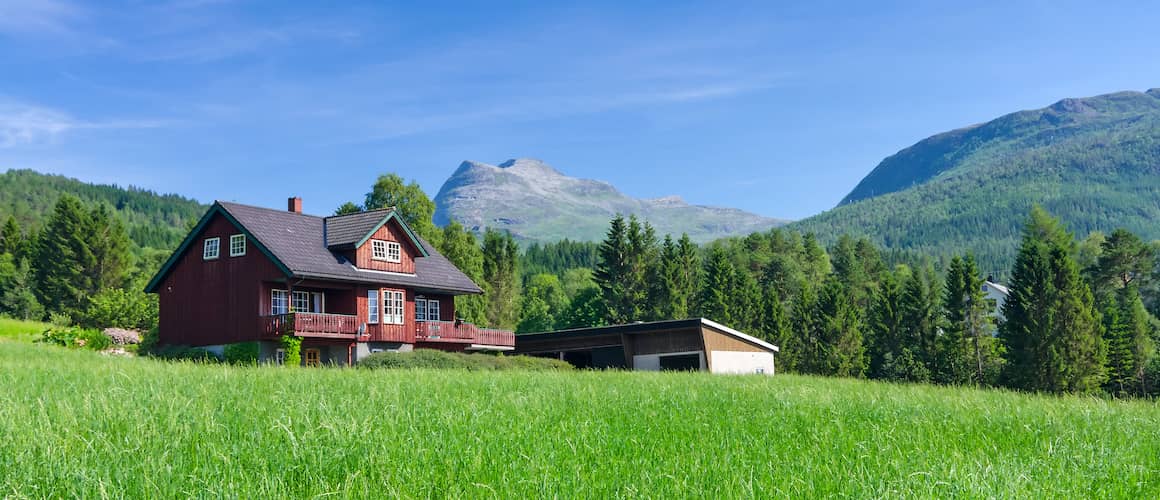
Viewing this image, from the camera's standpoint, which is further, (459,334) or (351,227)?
(459,334)

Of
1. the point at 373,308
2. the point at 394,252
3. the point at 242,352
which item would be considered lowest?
the point at 242,352

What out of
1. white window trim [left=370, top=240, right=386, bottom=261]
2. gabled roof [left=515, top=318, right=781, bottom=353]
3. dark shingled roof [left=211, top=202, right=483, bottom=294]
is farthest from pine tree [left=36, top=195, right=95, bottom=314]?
gabled roof [left=515, top=318, right=781, bottom=353]

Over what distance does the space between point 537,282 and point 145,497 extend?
12039cm

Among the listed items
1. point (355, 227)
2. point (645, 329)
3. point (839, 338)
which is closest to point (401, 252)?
point (355, 227)

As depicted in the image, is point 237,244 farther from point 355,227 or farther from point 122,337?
point 122,337

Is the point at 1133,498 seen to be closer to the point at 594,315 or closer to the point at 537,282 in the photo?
the point at 594,315

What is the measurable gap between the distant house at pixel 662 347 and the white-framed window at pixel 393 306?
9.72 metres

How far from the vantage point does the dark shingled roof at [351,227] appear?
39.9 metres

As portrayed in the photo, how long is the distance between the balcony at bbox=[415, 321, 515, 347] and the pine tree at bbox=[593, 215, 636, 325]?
79.6 ft

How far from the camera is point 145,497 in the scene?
674 cm

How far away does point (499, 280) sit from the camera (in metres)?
75.1

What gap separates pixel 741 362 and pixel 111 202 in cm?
17419

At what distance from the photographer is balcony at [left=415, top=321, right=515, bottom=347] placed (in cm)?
4228

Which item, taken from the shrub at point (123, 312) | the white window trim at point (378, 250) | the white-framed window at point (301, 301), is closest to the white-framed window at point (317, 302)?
the white-framed window at point (301, 301)
